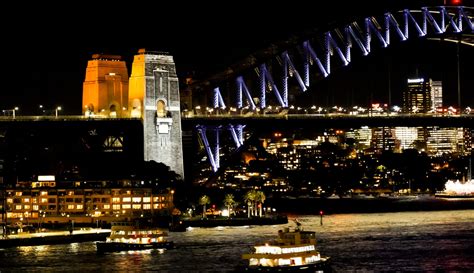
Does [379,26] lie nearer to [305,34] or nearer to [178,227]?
[305,34]

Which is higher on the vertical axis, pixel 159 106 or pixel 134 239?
pixel 159 106

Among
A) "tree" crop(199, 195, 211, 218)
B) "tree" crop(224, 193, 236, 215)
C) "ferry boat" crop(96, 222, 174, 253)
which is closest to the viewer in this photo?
"ferry boat" crop(96, 222, 174, 253)

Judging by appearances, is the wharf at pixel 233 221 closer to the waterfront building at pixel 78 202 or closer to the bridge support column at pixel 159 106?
the waterfront building at pixel 78 202

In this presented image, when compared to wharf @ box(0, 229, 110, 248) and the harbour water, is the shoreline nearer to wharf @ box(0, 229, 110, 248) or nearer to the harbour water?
the harbour water

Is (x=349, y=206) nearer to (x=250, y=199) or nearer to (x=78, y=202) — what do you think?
(x=250, y=199)

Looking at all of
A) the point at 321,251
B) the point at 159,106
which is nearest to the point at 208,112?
the point at 159,106

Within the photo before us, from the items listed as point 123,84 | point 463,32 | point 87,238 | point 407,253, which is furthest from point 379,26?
point 407,253

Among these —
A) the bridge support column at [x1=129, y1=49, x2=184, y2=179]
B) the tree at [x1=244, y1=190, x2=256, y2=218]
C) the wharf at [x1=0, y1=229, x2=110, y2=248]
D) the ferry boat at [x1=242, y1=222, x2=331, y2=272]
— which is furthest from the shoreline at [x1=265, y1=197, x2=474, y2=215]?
the ferry boat at [x1=242, y1=222, x2=331, y2=272]
